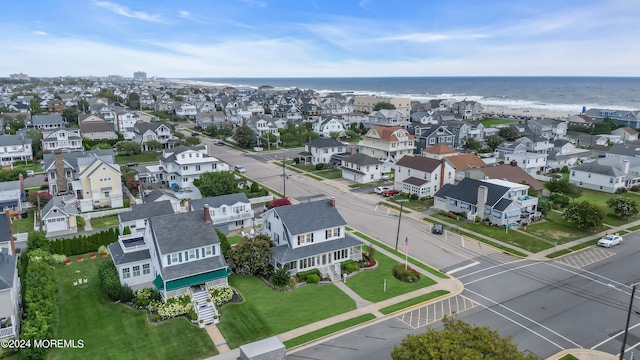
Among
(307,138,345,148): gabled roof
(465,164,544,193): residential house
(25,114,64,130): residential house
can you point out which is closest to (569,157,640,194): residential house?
(465,164,544,193): residential house

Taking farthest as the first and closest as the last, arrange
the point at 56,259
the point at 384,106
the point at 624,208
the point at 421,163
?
the point at 384,106, the point at 421,163, the point at 624,208, the point at 56,259

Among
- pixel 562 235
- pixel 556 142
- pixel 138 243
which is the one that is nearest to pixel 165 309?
pixel 138 243

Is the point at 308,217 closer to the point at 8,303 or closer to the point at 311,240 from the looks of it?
the point at 311,240

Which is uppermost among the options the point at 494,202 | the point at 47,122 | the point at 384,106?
the point at 384,106

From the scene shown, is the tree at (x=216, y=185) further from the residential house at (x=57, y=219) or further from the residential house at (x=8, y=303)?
the residential house at (x=8, y=303)

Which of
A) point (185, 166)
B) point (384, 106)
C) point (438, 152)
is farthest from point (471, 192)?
point (384, 106)

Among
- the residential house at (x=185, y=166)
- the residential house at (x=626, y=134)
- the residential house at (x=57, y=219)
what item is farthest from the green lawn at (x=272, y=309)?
the residential house at (x=626, y=134)
